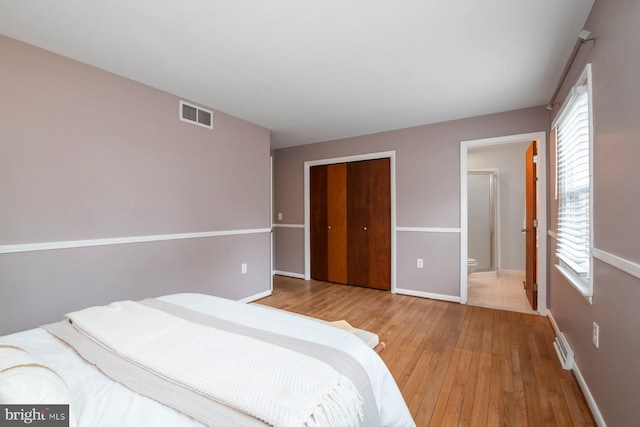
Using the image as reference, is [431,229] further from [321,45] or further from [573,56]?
[321,45]

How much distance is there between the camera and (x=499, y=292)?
3846 millimetres

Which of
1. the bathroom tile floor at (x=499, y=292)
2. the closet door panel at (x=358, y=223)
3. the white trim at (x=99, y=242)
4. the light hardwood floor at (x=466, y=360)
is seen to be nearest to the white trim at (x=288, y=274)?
the closet door panel at (x=358, y=223)

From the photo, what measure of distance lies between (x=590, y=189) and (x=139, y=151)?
11.1 feet

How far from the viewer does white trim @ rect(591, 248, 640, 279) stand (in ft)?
3.64

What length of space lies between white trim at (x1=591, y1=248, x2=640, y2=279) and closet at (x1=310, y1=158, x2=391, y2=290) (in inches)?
101

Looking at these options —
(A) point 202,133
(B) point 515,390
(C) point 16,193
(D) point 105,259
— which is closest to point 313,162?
(A) point 202,133

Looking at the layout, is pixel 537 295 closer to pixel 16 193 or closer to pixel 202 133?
Answer: pixel 202 133

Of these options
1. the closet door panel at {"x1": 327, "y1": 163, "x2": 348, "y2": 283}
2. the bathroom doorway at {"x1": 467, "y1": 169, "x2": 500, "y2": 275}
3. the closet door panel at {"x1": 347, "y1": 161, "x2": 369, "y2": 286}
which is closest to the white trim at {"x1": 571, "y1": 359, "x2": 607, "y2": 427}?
the closet door panel at {"x1": 347, "y1": 161, "x2": 369, "y2": 286}

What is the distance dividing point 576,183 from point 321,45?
212 cm

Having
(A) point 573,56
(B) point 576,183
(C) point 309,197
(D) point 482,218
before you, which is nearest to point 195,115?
(C) point 309,197

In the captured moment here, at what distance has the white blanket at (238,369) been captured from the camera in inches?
30.2

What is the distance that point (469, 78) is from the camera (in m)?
2.41

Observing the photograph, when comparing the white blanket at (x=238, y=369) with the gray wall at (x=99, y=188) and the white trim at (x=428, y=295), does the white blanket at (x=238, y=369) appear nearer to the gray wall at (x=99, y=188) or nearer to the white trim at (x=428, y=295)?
the gray wall at (x=99, y=188)
